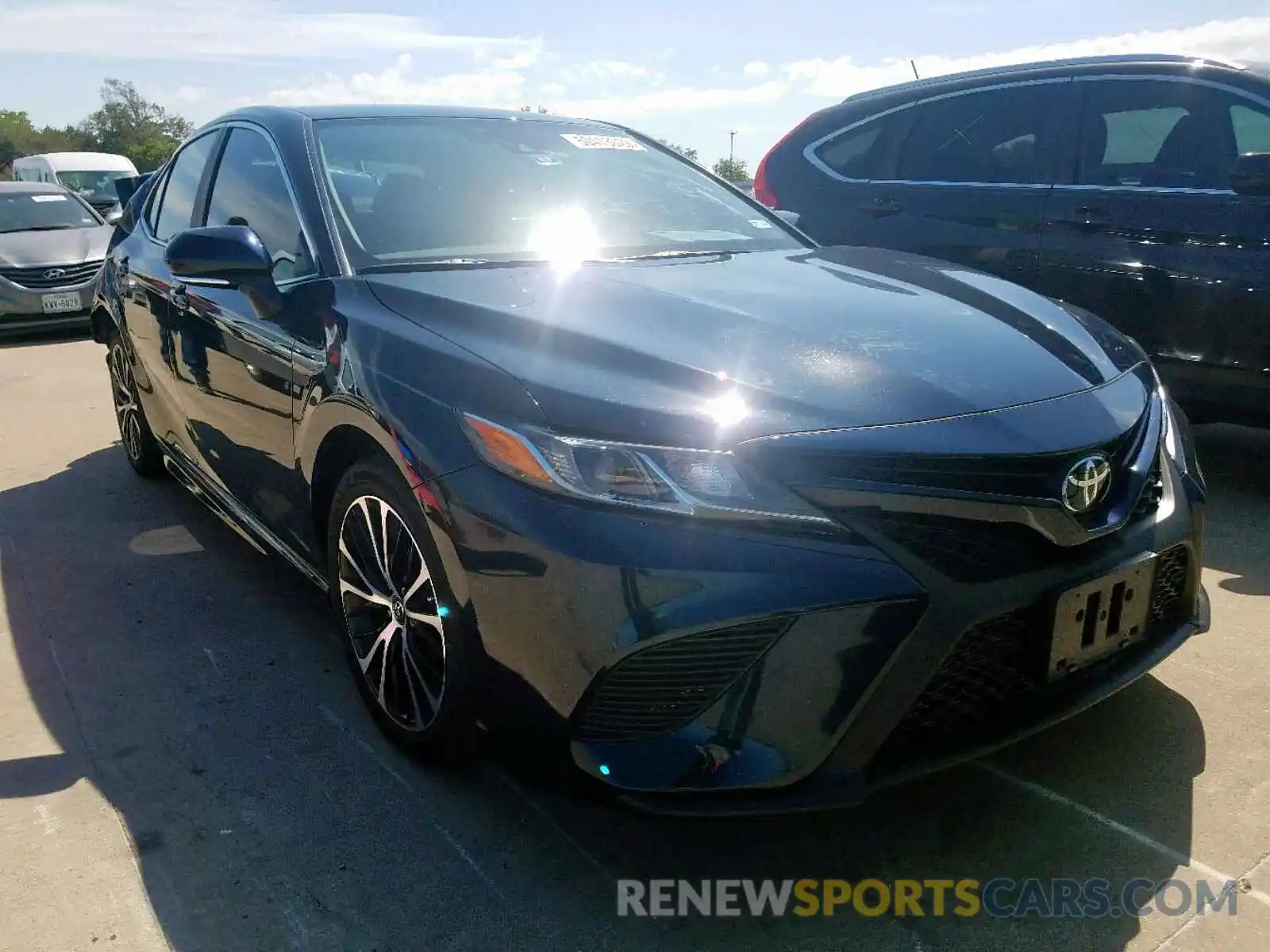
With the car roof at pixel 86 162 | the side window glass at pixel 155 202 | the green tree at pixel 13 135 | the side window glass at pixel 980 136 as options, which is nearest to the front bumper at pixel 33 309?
the side window glass at pixel 155 202

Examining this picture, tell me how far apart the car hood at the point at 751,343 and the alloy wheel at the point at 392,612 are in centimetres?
46

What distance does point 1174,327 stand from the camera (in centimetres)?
423

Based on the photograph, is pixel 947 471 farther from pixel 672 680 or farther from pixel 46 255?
pixel 46 255

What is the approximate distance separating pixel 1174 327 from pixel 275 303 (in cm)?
329

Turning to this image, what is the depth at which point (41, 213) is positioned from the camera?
11305mm

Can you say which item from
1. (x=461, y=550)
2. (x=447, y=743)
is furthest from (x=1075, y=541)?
(x=447, y=743)

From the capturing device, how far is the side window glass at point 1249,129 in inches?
161

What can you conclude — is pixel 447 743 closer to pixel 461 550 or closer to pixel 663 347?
pixel 461 550

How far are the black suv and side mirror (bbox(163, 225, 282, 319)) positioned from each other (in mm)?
3067

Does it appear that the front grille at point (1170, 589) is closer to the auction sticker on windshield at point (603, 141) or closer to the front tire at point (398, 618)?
the front tire at point (398, 618)

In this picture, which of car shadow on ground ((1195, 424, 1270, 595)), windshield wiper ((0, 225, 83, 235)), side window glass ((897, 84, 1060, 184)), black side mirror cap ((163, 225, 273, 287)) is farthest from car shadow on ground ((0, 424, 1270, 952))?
windshield wiper ((0, 225, 83, 235))

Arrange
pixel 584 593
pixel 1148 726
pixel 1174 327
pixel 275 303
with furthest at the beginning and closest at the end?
1. pixel 1174 327
2. pixel 275 303
3. pixel 1148 726
4. pixel 584 593

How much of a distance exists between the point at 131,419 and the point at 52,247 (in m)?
6.76

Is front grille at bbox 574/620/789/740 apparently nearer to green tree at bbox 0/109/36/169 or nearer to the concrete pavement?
the concrete pavement
